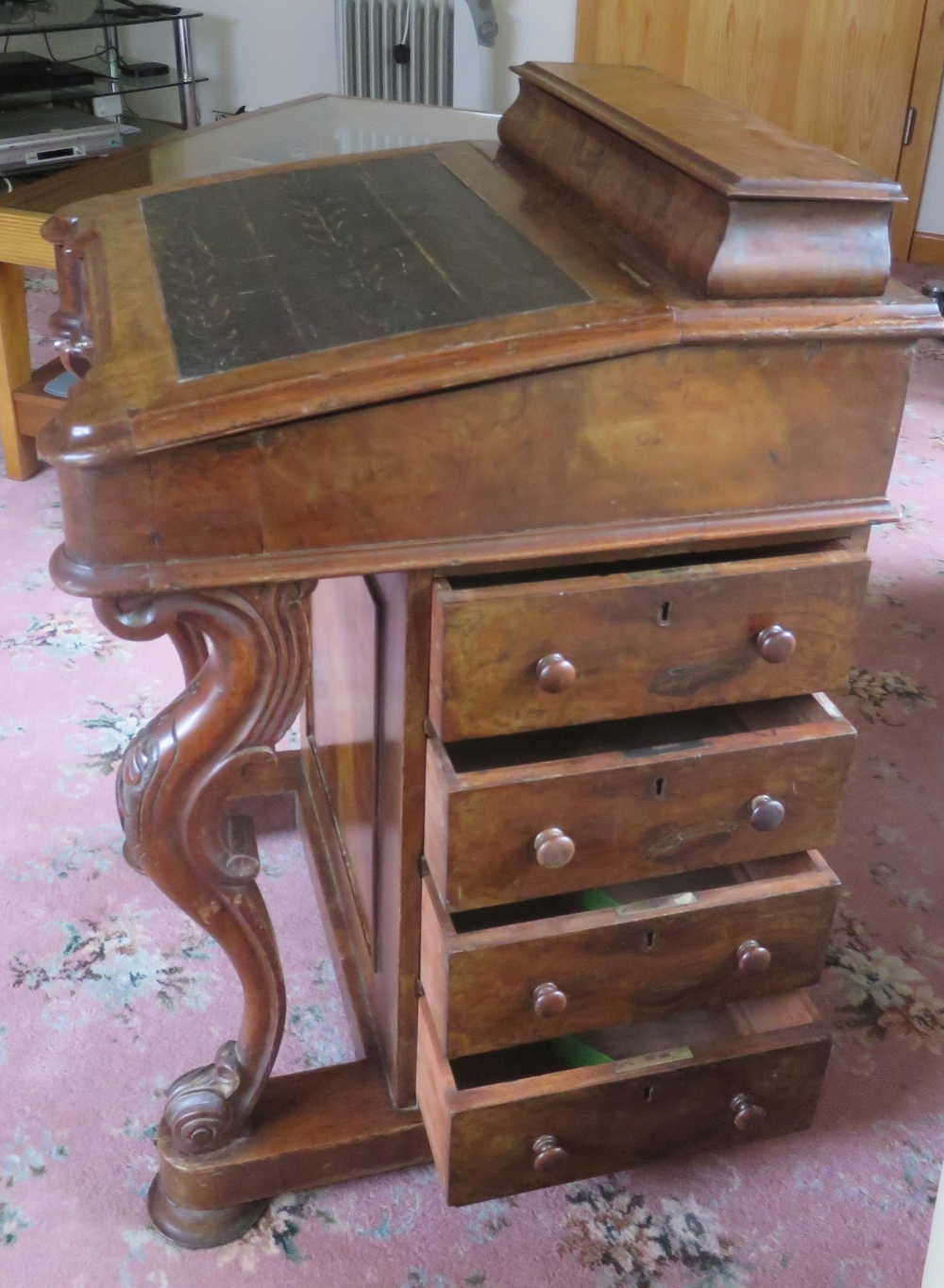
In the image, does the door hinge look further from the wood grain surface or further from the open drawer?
the open drawer

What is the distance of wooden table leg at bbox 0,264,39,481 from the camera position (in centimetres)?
224

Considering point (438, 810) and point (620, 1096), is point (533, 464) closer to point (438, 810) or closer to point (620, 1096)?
point (438, 810)

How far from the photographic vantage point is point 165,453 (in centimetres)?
71

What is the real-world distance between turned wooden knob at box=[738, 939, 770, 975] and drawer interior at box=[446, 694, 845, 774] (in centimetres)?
17

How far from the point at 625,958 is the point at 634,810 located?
0.13 m

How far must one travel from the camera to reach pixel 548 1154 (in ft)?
3.22

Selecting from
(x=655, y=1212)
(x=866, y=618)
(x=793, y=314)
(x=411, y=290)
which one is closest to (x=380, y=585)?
(x=411, y=290)

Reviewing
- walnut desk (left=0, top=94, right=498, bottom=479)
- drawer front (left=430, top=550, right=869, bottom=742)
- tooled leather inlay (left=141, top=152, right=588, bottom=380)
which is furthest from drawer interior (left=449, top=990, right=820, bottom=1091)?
walnut desk (left=0, top=94, right=498, bottom=479)

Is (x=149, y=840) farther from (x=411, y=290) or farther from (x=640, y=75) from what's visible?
(x=640, y=75)

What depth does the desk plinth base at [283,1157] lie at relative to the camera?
41.4 inches

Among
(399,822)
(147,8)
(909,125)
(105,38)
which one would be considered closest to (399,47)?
(147,8)

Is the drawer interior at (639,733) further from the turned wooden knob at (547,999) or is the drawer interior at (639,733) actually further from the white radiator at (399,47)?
the white radiator at (399,47)

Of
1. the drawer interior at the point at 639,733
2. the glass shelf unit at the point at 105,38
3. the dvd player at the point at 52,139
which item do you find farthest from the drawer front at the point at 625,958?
the glass shelf unit at the point at 105,38

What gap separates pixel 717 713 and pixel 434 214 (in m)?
0.47
